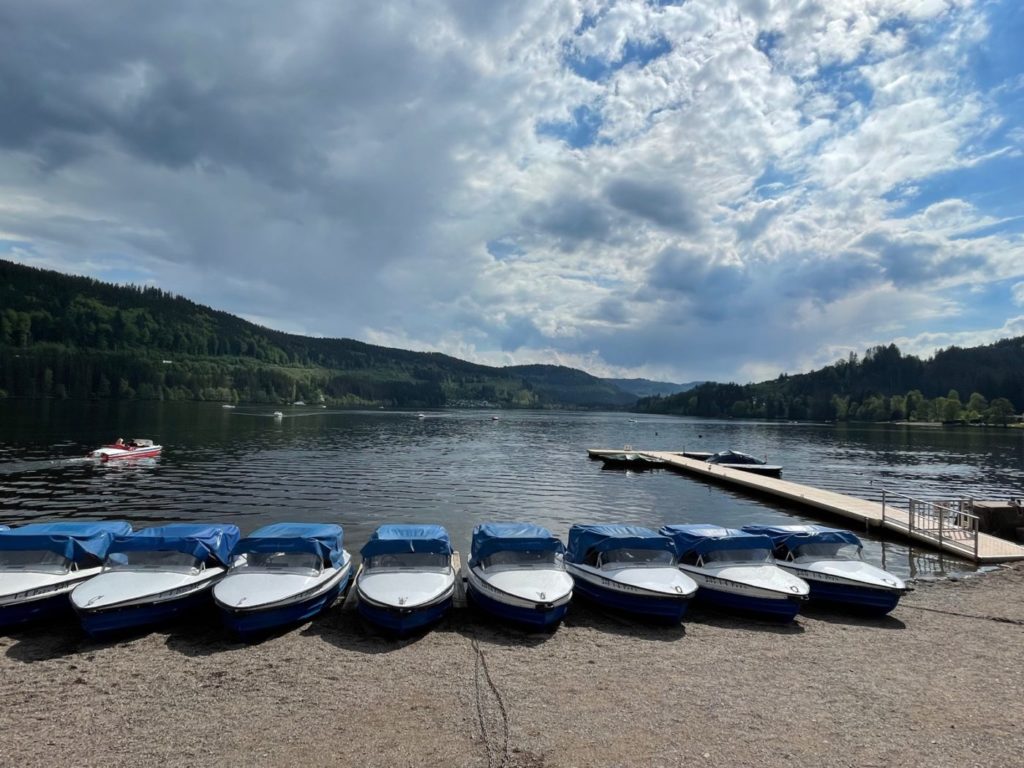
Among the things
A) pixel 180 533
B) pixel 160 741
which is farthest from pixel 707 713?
pixel 180 533

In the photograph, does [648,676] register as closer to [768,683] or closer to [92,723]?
[768,683]

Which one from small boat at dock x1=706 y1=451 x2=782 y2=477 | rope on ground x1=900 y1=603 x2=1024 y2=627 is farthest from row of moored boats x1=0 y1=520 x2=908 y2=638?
small boat at dock x1=706 y1=451 x2=782 y2=477

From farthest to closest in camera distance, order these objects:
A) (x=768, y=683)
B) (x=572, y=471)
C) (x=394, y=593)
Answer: (x=572, y=471)
(x=394, y=593)
(x=768, y=683)

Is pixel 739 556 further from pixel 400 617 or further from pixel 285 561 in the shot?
pixel 285 561

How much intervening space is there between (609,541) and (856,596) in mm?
7543

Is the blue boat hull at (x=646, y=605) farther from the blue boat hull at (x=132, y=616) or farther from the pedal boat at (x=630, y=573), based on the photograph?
the blue boat hull at (x=132, y=616)

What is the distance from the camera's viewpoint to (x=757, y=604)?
16.6 m

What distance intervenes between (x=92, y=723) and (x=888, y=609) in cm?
2004

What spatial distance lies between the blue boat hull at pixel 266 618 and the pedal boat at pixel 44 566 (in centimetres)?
440

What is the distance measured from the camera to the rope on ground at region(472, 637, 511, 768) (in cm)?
929

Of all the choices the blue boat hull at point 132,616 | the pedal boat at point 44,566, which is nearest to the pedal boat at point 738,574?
the blue boat hull at point 132,616

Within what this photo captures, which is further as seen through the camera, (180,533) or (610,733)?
(180,533)

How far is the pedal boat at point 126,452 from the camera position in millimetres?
54250

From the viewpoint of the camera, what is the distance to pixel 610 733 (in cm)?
1006
